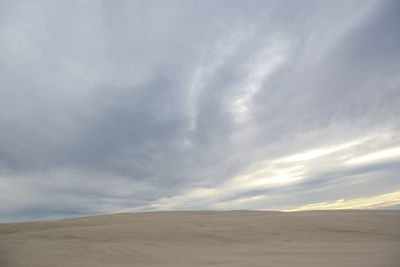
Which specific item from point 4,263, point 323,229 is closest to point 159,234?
point 4,263

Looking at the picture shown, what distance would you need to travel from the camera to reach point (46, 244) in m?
6.69

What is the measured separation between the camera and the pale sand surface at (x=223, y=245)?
4539 millimetres

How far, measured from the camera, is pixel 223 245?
21.3 ft

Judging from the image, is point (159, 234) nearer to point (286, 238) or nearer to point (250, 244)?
point (250, 244)

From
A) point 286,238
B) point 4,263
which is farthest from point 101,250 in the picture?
point 286,238

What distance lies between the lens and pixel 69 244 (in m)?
6.73

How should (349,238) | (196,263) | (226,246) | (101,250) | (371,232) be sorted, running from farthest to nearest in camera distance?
(371,232) → (349,238) → (226,246) → (101,250) → (196,263)

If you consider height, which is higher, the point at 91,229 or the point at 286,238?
the point at 91,229

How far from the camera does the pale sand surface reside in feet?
14.9

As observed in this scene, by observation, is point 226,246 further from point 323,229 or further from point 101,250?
point 323,229

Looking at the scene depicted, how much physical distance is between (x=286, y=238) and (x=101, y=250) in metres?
5.00

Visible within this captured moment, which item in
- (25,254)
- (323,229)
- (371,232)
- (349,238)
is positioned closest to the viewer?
(25,254)

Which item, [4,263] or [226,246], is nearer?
[4,263]

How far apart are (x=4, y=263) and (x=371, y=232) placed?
30.5ft
